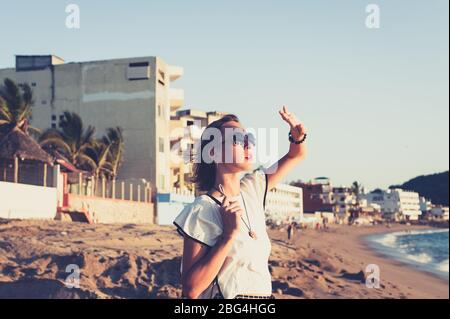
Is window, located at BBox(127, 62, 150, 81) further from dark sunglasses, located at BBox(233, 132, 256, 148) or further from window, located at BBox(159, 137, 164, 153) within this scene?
dark sunglasses, located at BBox(233, 132, 256, 148)

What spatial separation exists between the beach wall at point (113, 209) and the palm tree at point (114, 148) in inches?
159

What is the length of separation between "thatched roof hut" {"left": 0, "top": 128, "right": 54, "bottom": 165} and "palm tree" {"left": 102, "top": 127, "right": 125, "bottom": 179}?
12531 mm

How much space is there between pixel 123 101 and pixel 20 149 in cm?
1728

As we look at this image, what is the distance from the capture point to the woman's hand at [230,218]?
6.95ft

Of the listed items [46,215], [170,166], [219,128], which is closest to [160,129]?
[170,166]

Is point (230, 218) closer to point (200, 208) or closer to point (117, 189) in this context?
point (200, 208)

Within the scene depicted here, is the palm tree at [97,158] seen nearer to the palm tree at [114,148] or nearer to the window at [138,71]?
the palm tree at [114,148]

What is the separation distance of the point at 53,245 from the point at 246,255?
17184 millimetres

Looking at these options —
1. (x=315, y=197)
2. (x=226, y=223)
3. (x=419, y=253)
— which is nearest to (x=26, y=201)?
(x=226, y=223)

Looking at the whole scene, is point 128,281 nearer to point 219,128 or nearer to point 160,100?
point 219,128

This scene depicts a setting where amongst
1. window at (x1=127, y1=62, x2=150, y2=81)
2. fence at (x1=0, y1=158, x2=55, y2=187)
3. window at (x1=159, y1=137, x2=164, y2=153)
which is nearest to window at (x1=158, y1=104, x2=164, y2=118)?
window at (x1=159, y1=137, x2=164, y2=153)

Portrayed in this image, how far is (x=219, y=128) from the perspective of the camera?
7.84 ft

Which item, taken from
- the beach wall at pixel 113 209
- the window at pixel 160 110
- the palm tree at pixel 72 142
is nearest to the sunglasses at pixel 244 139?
the beach wall at pixel 113 209
